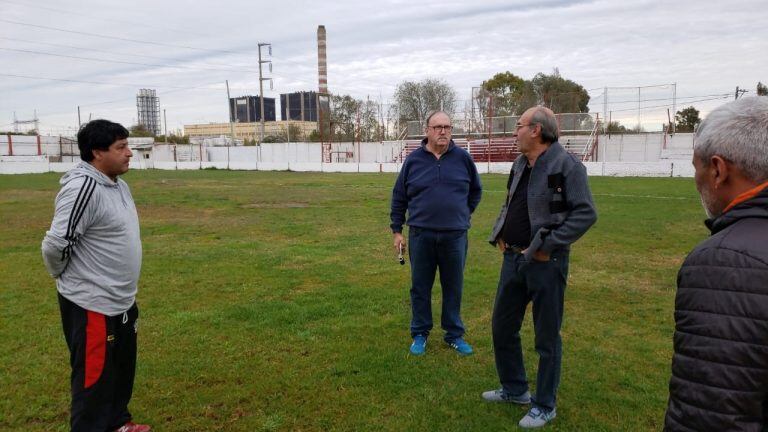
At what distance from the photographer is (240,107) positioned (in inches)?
4149

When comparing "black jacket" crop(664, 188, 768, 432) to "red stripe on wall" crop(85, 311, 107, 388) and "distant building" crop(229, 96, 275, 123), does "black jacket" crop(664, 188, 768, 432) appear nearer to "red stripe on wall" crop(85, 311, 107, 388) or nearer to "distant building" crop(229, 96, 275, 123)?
"red stripe on wall" crop(85, 311, 107, 388)

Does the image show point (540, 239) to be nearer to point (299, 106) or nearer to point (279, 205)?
point (279, 205)

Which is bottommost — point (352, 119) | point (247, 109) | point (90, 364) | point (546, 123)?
point (90, 364)

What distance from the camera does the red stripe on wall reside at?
3.01 m

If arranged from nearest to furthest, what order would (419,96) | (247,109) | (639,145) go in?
(639,145), (419,96), (247,109)

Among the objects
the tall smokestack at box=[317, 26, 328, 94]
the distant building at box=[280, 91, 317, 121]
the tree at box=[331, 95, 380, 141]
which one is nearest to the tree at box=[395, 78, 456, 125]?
the tree at box=[331, 95, 380, 141]

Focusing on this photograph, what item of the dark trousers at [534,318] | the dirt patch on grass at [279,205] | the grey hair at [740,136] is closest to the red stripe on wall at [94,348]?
the dark trousers at [534,318]

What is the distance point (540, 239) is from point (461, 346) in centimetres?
192

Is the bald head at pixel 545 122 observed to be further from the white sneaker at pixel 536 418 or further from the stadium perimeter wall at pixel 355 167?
the stadium perimeter wall at pixel 355 167

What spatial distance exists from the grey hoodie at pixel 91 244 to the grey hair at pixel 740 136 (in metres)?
2.91

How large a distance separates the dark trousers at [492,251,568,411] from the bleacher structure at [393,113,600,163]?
29925 mm

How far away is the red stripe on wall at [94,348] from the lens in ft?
9.87

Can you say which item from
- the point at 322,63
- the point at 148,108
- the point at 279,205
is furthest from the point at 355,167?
the point at 148,108

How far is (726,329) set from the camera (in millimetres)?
1332
